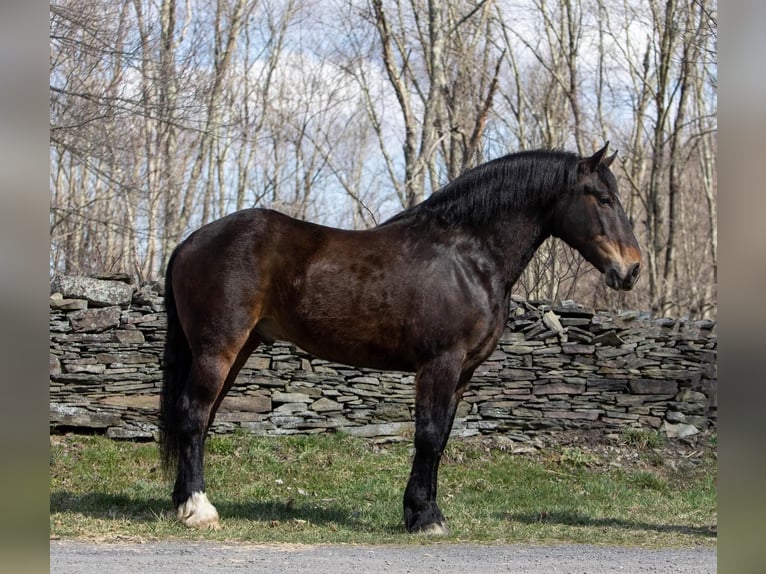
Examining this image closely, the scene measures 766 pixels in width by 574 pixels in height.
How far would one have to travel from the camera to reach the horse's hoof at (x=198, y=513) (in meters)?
5.43

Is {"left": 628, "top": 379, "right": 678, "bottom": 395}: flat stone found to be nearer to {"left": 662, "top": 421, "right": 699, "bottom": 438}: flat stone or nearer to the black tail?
{"left": 662, "top": 421, "right": 699, "bottom": 438}: flat stone

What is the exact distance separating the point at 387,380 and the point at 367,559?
14.8ft

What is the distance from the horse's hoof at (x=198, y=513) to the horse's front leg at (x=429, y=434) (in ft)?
4.23

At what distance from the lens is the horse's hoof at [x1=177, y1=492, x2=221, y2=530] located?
5426 mm

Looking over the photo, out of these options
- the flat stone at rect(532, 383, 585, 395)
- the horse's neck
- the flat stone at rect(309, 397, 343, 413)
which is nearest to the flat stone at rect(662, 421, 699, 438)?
the flat stone at rect(532, 383, 585, 395)

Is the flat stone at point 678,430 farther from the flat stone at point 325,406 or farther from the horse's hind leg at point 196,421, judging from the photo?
the horse's hind leg at point 196,421

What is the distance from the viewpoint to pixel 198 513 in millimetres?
5453

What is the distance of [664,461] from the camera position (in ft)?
29.3

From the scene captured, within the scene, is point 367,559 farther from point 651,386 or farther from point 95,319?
→ point 651,386

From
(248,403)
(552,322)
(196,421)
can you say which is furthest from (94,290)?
(552,322)

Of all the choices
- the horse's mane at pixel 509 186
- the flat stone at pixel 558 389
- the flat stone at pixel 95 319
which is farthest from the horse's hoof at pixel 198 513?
the flat stone at pixel 558 389

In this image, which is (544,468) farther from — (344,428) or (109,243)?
(109,243)

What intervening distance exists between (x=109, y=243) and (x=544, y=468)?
10.3 m
